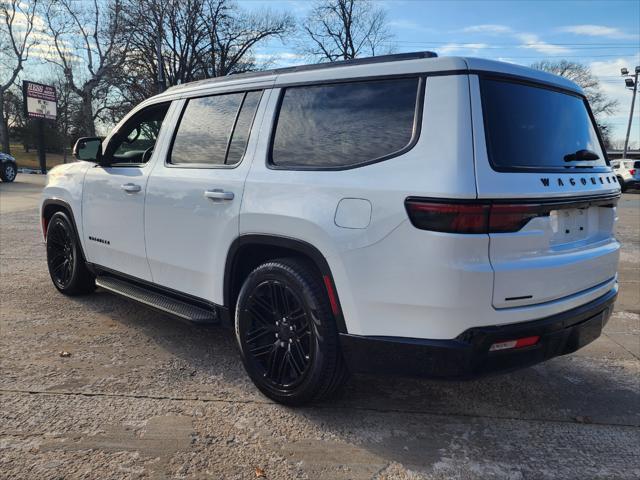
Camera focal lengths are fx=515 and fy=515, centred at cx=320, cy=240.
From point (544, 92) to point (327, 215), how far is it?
53.7 inches

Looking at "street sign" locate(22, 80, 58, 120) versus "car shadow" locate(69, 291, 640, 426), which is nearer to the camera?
"car shadow" locate(69, 291, 640, 426)

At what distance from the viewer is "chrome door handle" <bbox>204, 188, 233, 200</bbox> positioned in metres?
3.13

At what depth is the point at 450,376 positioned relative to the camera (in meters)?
2.40

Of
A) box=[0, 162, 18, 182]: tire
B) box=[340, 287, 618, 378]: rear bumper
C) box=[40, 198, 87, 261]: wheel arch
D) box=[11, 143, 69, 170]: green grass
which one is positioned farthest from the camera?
box=[11, 143, 69, 170]: green grass

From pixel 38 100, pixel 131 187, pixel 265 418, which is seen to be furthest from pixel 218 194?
pixel 38 100

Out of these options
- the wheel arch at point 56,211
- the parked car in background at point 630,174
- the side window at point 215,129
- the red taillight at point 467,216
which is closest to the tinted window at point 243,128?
the side window at point 215,129

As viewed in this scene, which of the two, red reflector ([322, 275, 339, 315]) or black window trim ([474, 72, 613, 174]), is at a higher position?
black window trim ([474, 72, 613, 174])

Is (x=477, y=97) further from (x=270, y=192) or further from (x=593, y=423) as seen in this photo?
(x=593, y=423)

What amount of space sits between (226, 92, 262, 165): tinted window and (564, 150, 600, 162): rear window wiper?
1.84 m

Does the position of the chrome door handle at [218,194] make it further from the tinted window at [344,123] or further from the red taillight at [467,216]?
the red taillight at [467,216]

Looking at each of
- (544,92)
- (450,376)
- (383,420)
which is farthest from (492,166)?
(383,420)

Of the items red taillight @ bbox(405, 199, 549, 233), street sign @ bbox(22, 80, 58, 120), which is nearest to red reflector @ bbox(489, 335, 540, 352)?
red taillight @ bbox(405, 199, 549, 233)

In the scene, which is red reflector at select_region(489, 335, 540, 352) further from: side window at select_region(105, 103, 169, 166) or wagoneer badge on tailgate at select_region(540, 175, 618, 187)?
side window at select_region(105, 103, 169, 166)

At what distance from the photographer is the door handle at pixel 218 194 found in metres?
3.13
